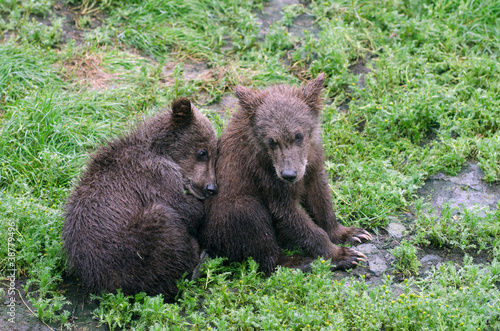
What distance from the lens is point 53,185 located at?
668cm

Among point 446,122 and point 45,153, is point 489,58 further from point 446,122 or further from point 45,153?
point 45,153

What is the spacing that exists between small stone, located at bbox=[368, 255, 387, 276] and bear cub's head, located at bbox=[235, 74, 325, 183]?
1.19m

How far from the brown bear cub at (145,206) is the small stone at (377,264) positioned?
1.77m

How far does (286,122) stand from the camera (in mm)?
5387

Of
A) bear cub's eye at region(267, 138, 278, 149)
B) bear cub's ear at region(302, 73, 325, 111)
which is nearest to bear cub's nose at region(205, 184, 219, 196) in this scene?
bear cub's eye at region(267, 138, 278, 149)

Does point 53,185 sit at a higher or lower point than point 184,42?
lower

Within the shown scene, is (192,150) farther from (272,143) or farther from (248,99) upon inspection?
(272,143)

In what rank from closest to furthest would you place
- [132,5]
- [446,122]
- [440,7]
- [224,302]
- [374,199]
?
[224,302] → [374,199] → [446,122] → [440,7] → [132,5]

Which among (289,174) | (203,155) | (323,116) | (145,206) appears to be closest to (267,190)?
(289,174)

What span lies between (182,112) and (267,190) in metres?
1.24

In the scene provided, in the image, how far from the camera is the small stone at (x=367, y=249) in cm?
588

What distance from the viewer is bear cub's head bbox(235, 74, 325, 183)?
17.4ft

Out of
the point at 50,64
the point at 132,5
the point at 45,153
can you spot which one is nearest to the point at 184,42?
the point at 132,5

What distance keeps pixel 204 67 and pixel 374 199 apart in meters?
3.67
